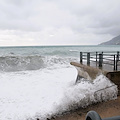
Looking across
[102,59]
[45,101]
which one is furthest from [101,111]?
[102,59]

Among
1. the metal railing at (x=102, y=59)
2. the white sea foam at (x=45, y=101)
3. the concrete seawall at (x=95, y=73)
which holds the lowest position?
the white sea foam at (x=45, y=101)

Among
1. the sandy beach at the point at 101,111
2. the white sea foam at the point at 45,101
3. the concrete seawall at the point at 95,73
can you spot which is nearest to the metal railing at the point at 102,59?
the concrete seawall at the point at 95,73

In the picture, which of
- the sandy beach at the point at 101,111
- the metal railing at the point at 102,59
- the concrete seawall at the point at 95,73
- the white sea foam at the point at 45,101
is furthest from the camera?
the metal railing at the point at 102,59

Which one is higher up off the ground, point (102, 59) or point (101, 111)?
point (102, 59)

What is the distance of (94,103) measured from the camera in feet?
15.8

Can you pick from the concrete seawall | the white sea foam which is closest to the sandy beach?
the white sea foam

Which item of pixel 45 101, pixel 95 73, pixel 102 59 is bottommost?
pixel 45 101

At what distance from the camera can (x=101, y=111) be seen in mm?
4219

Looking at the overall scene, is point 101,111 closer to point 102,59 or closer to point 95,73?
point 95,73

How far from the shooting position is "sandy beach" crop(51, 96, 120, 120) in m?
3.95

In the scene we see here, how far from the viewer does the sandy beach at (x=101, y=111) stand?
3946 millimetres

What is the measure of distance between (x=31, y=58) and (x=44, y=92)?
14.8m

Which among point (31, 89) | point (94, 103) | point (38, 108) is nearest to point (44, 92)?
point (31, 89)

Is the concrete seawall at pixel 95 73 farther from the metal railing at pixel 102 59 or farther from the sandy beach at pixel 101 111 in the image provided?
the sandy beach at pixel 101 111
